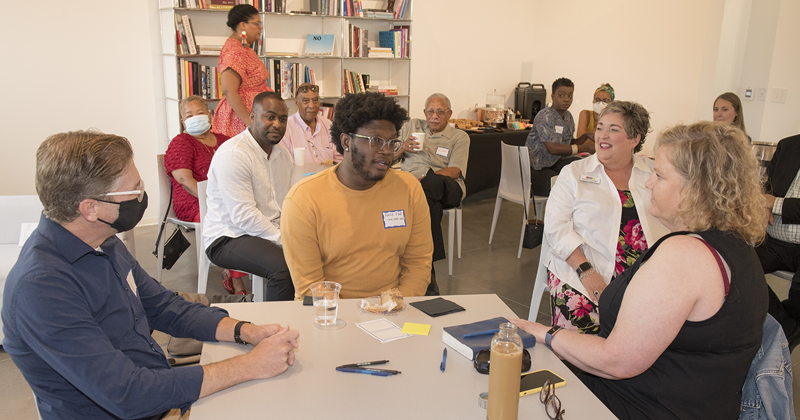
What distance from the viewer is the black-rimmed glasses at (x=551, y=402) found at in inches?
45.7

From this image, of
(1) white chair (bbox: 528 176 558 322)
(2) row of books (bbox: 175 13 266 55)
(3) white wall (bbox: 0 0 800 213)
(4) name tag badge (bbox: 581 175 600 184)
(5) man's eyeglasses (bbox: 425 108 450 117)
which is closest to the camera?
(4) name tag badge (bbox: 581 175 600 184)

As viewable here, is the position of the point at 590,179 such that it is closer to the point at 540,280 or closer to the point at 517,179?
the point at 540,280

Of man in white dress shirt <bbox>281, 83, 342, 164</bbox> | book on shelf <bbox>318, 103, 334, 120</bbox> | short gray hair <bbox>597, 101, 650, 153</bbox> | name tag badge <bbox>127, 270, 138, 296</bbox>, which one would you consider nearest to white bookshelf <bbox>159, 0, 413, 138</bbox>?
book on shelf <bbox>318, 103, 334, 120</bbox>

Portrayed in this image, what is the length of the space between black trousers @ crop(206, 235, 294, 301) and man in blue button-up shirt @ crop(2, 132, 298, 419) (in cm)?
127

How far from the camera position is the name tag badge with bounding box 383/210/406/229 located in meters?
2.12

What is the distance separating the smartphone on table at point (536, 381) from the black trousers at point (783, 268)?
2048 mm

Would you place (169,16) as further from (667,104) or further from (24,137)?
(667,104)

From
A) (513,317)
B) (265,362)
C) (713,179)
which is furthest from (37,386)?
(713,179)

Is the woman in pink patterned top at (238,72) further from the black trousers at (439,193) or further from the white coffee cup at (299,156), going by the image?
the black trousers at (439,193)

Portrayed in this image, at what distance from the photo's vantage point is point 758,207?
1.46 m

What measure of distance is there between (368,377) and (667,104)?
6426 mm

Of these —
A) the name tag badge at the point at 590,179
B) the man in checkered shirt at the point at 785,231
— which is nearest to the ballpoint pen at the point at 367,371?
the name tag badge at the point at 590,179

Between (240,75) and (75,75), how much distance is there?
1737mm

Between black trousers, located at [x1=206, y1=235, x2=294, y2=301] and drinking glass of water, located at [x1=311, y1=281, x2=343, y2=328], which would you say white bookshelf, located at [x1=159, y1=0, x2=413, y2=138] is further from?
drinking glass of water, located at [x1=311, y1=281, x2=343, y2=328]
